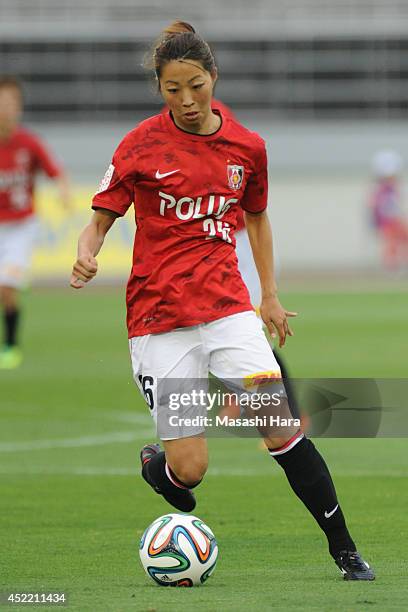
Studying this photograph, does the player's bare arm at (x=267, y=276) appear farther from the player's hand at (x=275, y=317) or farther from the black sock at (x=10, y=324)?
the black sock at (x=10, y=324)

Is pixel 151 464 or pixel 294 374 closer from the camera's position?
pixel 151 464

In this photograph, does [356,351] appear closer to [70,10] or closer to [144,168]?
Result: [144,168]

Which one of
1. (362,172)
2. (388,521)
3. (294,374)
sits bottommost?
(362,172)

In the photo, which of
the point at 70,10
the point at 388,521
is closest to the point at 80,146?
the point at 70,10

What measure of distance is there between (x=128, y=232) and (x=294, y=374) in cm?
1354

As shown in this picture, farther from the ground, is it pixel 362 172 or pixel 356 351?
pixel 356 351

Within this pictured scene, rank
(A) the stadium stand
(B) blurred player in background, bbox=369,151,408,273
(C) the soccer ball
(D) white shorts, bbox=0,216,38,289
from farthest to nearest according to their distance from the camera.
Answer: (A) the stadium stand
(B) blurred player in background, bbox=369,151,408,273
(D) white shorts, bbox=0,216,38,289
(C) the soccer ball

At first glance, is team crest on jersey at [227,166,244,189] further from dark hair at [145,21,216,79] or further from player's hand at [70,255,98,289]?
player's hand at [70,255,98,289]

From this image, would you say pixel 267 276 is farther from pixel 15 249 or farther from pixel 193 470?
pixel 15 249

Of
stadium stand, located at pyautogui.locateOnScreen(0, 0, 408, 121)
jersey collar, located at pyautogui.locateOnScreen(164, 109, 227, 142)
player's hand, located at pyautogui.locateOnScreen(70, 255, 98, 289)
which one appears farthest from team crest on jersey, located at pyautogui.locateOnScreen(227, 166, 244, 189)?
stadium stand, located at pyautogui.locateOnScreen(0, 0, 408, 121)

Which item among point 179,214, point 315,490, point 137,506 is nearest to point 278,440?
point 315,490

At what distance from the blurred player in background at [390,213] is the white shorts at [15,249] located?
1537 centimetres

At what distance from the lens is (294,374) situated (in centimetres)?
1396

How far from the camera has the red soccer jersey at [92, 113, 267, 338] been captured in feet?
19.8
